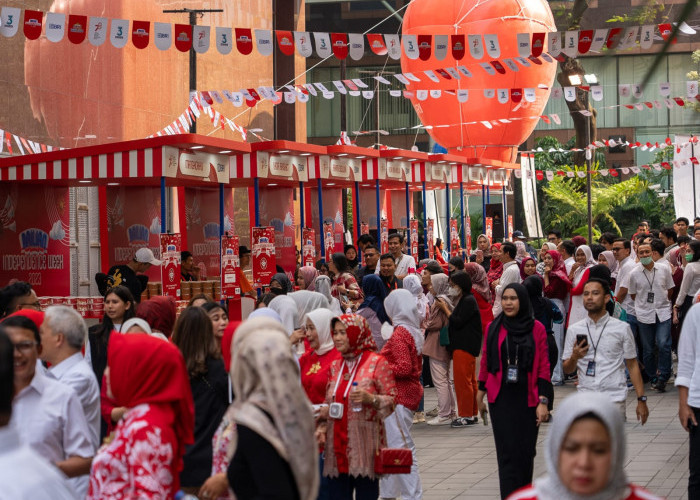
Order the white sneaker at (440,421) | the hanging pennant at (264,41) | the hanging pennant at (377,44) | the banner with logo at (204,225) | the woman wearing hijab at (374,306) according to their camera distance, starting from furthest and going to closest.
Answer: the banner with logo at (204,225) → the hanging pennant at (377,44) → the hanging pennant at (264,41) → the white sneaker at (440,421) → the woman wearing hijab at (374,306)

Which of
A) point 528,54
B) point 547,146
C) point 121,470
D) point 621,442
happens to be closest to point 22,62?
point 528,54

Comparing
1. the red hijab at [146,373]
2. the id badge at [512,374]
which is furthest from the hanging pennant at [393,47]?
the red hijab at [146,373]

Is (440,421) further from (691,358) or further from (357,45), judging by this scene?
(357,45)

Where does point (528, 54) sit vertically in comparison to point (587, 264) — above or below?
above

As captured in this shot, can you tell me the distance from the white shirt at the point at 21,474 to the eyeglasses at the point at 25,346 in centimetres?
188

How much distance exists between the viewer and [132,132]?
25609 millimetres

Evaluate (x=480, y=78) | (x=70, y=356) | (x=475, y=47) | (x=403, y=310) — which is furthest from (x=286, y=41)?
(x=480, y=78)

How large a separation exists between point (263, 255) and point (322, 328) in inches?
418

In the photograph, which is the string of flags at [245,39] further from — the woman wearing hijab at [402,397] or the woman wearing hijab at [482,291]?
the woman wearing hijab at [402,397]

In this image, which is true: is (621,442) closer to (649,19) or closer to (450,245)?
(649,19)

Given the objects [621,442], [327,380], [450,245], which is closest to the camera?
[621,442]

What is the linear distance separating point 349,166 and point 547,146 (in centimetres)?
3309

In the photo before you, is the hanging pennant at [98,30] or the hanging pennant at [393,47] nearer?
the hanging pennant at [98,30]

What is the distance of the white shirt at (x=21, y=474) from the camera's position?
2.82 metres
